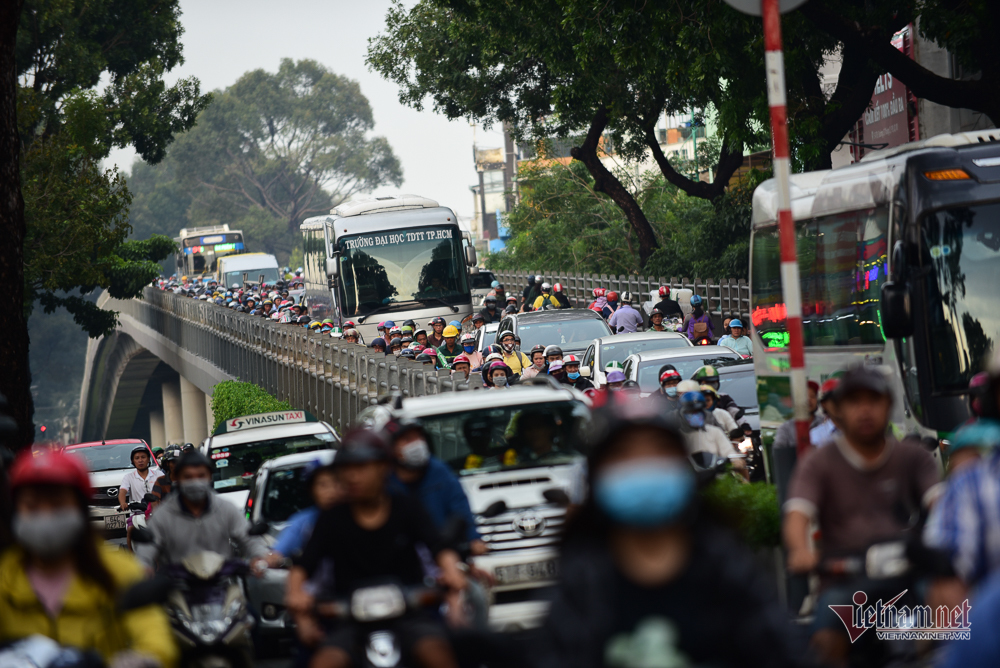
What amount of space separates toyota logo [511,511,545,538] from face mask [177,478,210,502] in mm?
1806

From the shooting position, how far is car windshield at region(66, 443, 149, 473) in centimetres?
2092

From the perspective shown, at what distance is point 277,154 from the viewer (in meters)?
121

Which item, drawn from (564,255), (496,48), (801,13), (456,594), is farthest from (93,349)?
(456,594)

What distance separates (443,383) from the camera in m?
17.0

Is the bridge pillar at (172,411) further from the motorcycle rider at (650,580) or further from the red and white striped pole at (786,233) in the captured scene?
the motorcycle rider at (650,580)

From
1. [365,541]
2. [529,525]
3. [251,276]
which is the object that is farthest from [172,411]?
[365,541]

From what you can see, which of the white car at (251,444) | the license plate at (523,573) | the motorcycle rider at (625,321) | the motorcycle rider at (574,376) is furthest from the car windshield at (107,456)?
the license plate at (523,573)

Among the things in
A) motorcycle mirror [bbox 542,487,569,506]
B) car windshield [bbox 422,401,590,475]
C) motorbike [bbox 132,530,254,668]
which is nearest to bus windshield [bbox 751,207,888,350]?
car windshield [bbox 422,401,590,475]

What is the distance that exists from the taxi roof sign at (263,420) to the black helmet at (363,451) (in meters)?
9.27

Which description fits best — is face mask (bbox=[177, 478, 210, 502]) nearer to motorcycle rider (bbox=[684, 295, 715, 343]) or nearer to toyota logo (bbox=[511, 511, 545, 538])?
toyota logo (bbox=[511, 511, 545, 538])

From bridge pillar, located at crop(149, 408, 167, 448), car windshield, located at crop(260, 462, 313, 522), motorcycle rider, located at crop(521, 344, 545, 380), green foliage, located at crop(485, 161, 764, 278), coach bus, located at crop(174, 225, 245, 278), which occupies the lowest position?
bridge pillar, located at crop(149, 408, 167, 448)

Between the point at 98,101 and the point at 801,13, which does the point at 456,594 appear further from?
the point at 98,101

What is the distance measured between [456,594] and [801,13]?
1626 centimetres

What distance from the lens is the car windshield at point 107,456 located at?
20.9 metres
